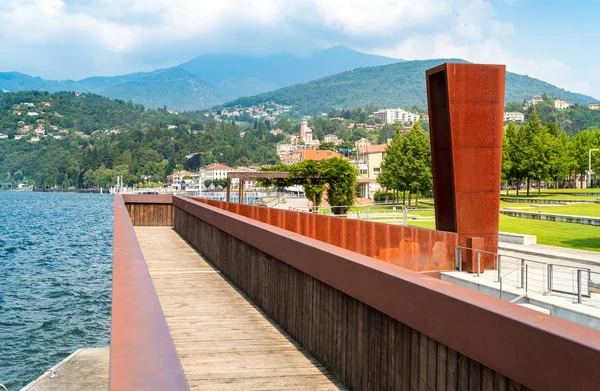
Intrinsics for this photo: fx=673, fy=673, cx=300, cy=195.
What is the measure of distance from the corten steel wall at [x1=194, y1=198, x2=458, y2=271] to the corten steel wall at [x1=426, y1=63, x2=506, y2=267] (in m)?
1.02

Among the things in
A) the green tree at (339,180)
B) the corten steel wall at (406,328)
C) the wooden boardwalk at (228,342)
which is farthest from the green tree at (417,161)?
the corten steel wall at (406,328)

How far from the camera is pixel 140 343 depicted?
2988 mm

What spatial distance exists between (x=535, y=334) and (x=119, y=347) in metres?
2.01

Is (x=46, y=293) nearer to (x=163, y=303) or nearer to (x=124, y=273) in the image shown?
(x=163, y=303)

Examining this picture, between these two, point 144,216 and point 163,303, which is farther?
point 144,216

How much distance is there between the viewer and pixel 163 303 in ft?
31.4

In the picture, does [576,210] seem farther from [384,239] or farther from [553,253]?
[384,239]

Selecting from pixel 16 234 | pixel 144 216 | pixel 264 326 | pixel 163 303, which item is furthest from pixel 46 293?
pixel 16 234

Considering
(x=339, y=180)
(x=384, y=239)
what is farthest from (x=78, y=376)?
(x=339, y=180)

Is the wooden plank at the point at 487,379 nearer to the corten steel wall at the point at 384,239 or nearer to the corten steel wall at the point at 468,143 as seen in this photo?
the corten steel wall at the point at 384,239

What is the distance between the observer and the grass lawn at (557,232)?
27.2m

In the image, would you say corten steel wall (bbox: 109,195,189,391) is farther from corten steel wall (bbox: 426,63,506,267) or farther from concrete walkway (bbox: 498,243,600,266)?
concrete walkway (bbox: 498,243,600,266)

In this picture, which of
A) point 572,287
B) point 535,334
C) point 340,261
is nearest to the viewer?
point 535,334

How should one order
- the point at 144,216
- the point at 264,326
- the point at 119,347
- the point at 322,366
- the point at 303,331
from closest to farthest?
the point at 119,347 < the point at 322,366 < the point at 303,331 < the point at 264,326 < the point at 144,216
